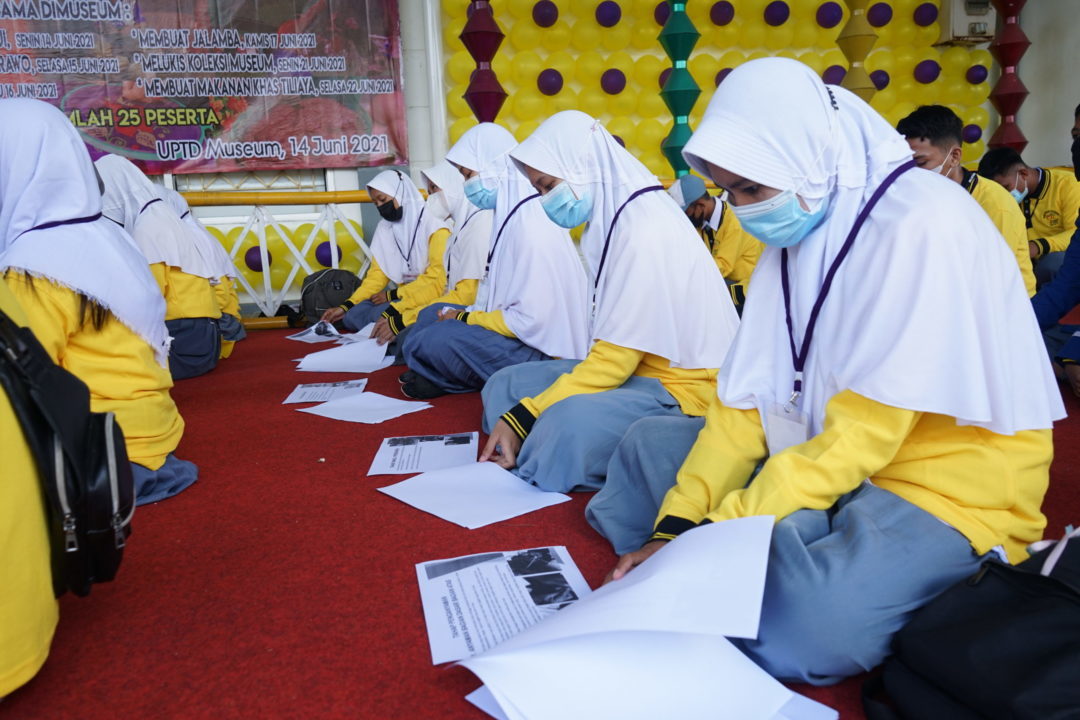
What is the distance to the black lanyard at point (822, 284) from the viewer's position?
3.72 feet

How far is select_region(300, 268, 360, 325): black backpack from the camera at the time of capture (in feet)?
16.0

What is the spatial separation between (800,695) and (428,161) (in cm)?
503

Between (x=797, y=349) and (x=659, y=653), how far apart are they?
1.67ft

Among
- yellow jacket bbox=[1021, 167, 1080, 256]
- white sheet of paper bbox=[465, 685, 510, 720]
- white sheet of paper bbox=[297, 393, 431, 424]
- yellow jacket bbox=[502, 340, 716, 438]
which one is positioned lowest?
white sheet of paper bbox=[297, 393, 431, 424]

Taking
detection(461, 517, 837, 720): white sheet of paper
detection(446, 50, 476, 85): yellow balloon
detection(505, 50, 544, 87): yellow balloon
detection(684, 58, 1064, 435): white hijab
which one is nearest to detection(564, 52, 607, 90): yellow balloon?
detection(505, 50, 544, 87): yellow balloon

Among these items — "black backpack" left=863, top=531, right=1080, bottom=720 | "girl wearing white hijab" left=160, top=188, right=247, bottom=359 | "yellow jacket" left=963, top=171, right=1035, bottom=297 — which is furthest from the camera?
"girl wearing white hijab" left=160, top=188, right=247, bottom=359

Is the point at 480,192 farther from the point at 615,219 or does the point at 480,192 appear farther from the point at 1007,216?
the point at 1007,216

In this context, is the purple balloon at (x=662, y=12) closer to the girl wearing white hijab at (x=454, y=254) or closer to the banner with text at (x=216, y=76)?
the banner with text at (x=216, y=76)

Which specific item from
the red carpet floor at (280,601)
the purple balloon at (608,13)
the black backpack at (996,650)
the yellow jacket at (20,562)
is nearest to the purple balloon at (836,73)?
the purple balloon at (608,13)

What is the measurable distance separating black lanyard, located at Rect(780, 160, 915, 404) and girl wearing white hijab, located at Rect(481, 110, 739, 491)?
54 cm

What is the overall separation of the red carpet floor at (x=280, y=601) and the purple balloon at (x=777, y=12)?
407 cm

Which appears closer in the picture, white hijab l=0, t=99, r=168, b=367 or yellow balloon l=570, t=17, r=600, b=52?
white hijab l=0, t=99, r=168, b=367

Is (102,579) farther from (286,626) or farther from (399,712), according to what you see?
(399,712)

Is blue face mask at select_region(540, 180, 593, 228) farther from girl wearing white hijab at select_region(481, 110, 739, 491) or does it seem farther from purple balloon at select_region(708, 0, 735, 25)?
purple balloon at select_region(708, 0, 735, 25)
